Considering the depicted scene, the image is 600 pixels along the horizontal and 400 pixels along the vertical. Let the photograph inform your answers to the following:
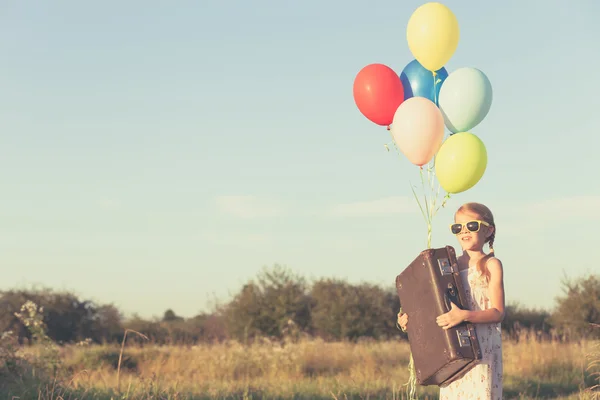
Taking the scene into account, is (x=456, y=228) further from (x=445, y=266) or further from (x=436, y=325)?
(x=436, y=325)

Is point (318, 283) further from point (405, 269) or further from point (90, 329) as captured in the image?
point (405, 269)

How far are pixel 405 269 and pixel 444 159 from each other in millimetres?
1257

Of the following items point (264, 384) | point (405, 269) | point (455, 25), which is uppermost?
point (455, 25)

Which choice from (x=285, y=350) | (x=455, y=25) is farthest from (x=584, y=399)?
(x=285, y=350)

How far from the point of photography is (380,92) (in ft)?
20.1

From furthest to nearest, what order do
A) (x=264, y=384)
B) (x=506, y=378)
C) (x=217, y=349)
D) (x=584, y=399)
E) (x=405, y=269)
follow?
(x=217, y=349), (x=506, y=378), (x=264, y=384), (x=584, y=399), (x=405, y=269)

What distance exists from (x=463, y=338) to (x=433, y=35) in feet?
9.70

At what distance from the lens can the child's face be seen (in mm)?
4438

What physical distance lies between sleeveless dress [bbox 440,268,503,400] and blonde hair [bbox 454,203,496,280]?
0.04 meters

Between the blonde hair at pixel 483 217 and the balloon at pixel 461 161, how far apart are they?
95 centimetres

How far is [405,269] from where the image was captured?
4.71m

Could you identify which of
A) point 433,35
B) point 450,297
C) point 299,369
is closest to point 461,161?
point 433,35

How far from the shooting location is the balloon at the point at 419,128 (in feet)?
18.4

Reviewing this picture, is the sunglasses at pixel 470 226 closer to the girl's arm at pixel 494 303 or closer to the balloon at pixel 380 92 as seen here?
the girl's arm at pixel 494 303
